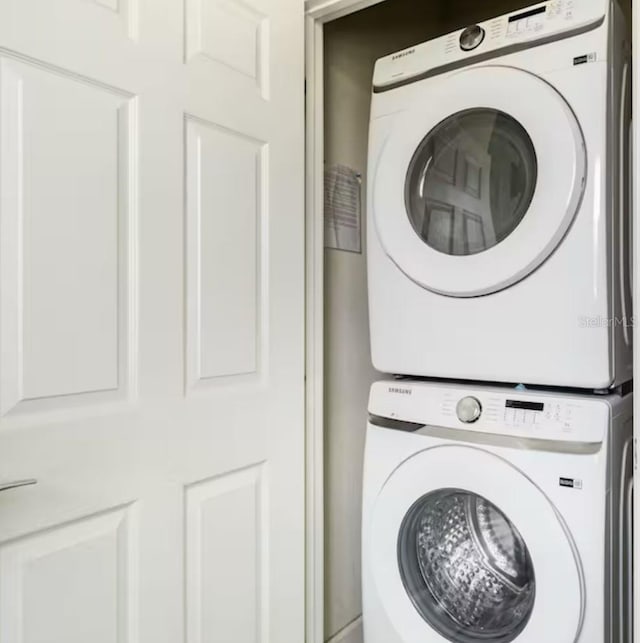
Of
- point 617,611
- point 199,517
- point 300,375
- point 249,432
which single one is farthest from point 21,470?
point 617,611

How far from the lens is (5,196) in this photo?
0.90 meters

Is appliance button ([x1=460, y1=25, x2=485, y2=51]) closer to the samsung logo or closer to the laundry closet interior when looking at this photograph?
the samsung logo

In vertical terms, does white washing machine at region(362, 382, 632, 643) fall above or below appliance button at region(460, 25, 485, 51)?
below

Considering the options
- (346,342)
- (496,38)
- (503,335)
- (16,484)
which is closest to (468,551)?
(503,335)

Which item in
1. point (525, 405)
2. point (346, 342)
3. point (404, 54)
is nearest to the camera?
point (525, 405)

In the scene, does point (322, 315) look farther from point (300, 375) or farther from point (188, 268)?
point (188, 268)

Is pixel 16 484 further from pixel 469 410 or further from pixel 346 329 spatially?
pixel 346 329

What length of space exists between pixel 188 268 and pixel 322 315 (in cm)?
50

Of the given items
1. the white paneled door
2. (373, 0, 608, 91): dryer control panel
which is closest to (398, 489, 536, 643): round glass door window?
the white paneled door

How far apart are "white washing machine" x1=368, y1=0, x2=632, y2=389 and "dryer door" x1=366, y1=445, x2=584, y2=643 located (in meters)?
0.24

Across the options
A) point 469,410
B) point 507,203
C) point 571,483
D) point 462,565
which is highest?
point 507,203

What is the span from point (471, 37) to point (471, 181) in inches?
13.7

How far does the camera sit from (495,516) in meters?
1.37

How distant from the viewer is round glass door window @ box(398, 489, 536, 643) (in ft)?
4.31
